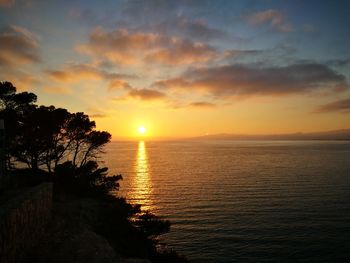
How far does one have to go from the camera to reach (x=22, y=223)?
13.4 meters

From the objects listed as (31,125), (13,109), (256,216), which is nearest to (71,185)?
(31,125)

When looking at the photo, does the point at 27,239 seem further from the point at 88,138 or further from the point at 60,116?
the point at 88,138

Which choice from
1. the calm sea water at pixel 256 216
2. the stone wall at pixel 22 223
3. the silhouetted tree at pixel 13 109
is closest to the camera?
the stone wall at pixel 22 223

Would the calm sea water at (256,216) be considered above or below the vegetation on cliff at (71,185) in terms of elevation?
below

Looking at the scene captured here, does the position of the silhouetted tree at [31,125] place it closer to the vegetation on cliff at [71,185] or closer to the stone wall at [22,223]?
the vegetation on cliff at [71,185]

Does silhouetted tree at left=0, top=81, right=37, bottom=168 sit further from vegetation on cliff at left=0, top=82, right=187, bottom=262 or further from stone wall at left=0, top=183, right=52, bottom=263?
stone wall at left=0, top=183, right=52, bottom=263

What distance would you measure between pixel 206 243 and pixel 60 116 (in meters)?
26.2

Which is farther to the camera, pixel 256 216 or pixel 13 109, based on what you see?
pixel 256 216

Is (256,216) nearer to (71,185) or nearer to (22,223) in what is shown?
(71,185)

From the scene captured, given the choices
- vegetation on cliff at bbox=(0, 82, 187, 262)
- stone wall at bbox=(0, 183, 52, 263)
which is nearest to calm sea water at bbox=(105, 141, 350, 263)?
vegetation on cliff at bbox=(0, 82, 187, 262)

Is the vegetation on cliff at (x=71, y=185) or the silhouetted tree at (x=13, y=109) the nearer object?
the vegetation on cliff at (x=71, y=185)

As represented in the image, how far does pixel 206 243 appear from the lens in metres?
31.3

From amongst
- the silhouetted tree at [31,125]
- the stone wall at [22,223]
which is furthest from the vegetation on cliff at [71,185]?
the stone wall at [22,223]

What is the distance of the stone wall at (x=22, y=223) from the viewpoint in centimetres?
1159
